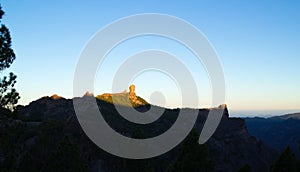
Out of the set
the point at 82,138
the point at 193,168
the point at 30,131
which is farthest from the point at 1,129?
the point at 82,138

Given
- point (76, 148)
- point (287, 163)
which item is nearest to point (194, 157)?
point (287, 163)

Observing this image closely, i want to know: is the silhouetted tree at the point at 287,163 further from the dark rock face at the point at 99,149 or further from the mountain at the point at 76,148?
the dark rock face at the point at 99,149

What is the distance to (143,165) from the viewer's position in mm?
47938

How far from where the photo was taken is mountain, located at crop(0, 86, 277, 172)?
26.5m

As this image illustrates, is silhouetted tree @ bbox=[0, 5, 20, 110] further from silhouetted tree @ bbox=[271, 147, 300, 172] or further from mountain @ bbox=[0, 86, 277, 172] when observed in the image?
silhouetted tree @ bbox=[271, 147, 300, 172]

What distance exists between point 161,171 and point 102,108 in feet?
254

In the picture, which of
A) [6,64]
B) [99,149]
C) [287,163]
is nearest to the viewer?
[6,64]

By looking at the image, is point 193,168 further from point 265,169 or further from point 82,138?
point 265,169

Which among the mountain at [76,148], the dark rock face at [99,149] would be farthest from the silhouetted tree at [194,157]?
the dark rock face at [99,149]

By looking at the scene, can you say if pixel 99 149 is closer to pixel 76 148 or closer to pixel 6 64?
pixel 76 148

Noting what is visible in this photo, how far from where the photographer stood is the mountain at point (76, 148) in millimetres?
A: 26469

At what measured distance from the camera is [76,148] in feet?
135

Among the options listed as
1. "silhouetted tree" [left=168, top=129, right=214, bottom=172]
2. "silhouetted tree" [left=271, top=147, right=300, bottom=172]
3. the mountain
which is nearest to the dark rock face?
the mountain

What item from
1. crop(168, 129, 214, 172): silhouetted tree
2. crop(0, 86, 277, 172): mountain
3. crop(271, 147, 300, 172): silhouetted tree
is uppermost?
crop(0, 86, 277, 172): mountain
